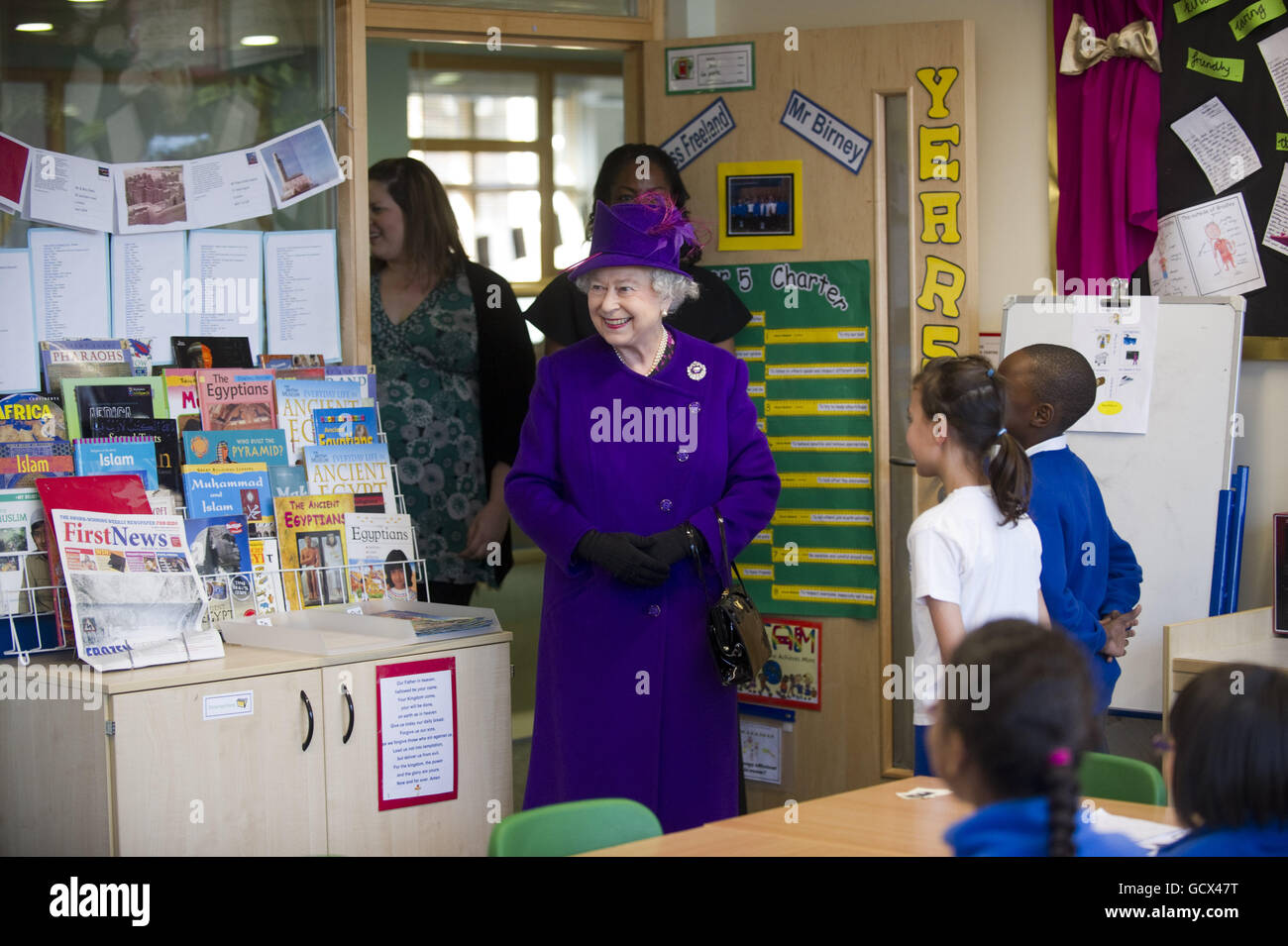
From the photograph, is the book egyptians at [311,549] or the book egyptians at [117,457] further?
the book egyptians at [311,549]

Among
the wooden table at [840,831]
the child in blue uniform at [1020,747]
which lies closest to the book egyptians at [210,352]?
the wooden table at [840,831]

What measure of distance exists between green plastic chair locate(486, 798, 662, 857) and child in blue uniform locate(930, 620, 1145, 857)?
0.64 metres

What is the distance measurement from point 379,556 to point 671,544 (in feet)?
2.30

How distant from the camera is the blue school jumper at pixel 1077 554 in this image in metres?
2.88

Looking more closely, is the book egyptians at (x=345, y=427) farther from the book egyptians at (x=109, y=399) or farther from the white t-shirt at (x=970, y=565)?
the white t-shirt at (x=970, y=565)

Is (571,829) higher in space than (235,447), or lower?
lower

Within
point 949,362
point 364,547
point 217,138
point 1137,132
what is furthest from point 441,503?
point 1137,132

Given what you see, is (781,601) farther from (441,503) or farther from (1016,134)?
(1016,134)

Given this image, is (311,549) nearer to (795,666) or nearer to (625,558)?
(625,558)

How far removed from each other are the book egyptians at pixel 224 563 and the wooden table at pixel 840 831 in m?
1.27

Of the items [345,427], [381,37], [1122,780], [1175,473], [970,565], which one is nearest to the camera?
[1122,780]

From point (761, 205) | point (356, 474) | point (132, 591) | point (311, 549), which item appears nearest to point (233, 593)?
point (311, 549)

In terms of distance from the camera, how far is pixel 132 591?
8.81 ft

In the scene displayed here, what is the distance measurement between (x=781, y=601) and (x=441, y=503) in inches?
42.3
